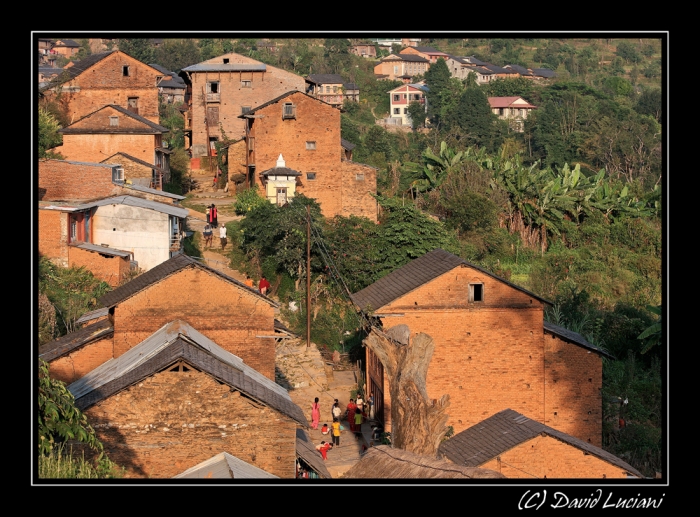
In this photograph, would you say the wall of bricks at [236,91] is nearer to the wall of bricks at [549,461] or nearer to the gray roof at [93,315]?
the gray roof at [93,315]

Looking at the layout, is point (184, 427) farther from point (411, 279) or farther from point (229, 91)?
point (229, 91)

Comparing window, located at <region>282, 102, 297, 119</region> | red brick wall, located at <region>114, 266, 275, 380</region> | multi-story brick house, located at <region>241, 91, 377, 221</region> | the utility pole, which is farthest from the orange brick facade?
window, located at <region>282, 102, 297, 119</region>

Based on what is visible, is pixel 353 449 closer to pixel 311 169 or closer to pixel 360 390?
pixel 360 390

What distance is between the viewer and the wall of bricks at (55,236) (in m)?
31.9

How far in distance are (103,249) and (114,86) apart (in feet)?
50.6

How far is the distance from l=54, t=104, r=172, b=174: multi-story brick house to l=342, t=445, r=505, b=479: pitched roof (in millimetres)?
28973

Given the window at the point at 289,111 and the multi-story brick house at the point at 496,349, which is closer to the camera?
the multi-story brick house at the point at 496,349

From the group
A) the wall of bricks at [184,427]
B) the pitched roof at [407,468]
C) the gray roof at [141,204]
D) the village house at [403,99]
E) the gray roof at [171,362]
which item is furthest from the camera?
the village house at [403,99]

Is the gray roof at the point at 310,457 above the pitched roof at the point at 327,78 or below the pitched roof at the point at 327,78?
below

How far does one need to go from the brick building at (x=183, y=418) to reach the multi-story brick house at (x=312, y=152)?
863 inches

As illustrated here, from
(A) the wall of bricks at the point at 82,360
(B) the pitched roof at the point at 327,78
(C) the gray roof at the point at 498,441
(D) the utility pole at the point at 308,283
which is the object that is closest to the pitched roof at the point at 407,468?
(C) the gray roof at the point at 498,441

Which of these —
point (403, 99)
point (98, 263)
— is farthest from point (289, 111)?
point (403, 99)

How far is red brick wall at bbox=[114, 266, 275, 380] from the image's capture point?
73.2 ft

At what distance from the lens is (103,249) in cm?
3247
